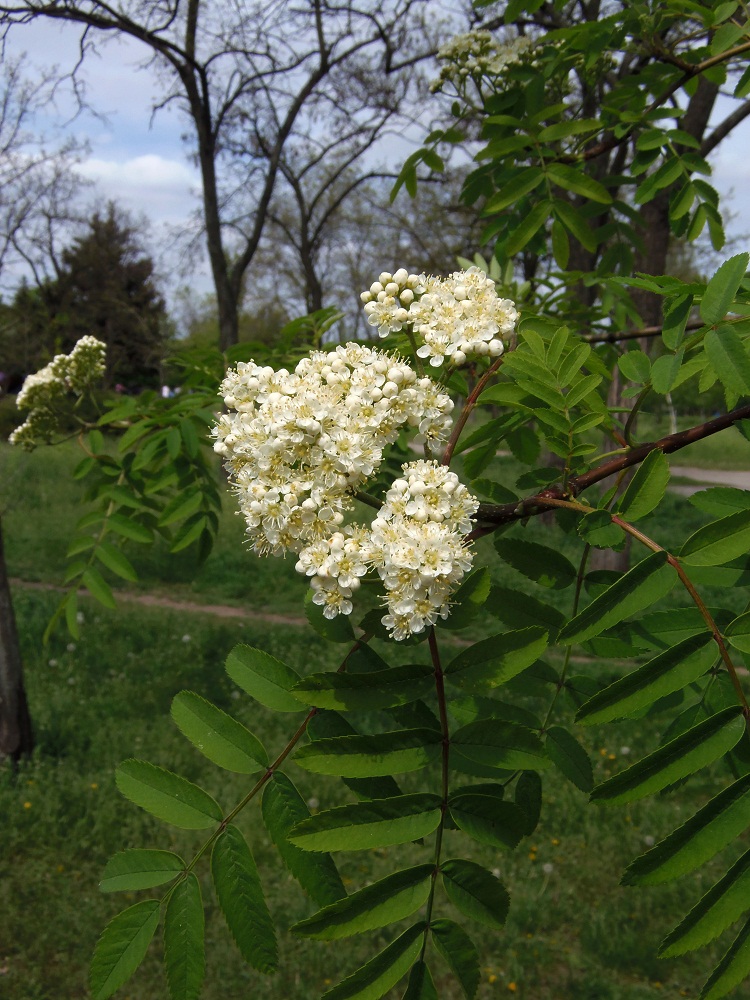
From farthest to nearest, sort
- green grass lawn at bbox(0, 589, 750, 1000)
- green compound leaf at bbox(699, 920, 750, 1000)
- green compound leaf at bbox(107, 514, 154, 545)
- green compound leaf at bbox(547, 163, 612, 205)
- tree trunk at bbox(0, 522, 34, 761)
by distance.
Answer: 1. tree trunk at bbox(0, 522, 34, 761)
2. green grass lawn at bbox(0, 589, 750, 1000)
3. green compound leaf at bbox(107, 514, 154, 545)
4. green compound leaf at bbox(547, 163, 612, 205)
5. green compound leaf at bbox(699, 920, 750, 1000)

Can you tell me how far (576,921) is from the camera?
393 cm

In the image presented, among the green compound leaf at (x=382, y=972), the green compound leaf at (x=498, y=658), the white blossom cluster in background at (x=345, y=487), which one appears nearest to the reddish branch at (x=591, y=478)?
the white blossom cluster in background at (x=345, y=487)

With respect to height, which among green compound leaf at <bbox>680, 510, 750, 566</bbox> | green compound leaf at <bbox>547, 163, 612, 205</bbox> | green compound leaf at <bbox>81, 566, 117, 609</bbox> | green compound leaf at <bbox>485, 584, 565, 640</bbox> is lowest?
green compound leaf at <bbox>81, 566, 117, 609</bbox>

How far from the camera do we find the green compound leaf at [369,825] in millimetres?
1149

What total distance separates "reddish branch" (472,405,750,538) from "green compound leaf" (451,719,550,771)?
0.35 metres

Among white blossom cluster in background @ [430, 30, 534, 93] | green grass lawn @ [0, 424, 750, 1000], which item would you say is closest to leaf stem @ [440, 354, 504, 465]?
white blossom cluster in background @ [430, 30, 534, 93]

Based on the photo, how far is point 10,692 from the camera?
5246 mm

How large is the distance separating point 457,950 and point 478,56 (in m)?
3.47

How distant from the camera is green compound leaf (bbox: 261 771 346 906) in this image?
124 cm

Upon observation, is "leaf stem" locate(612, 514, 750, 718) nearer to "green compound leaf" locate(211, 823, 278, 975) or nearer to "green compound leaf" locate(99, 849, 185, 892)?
"green compound leaf" locate(211, 823, 278, 975)

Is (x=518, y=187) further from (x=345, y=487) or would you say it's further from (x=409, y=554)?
(x=409, y=554)

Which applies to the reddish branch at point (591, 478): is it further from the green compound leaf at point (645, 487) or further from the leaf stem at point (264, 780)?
the leaf stem at point (264, 780)

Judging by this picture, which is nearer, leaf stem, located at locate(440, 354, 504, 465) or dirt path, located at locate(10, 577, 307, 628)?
leaf stem, located at locate(440, 354, 504, 465)

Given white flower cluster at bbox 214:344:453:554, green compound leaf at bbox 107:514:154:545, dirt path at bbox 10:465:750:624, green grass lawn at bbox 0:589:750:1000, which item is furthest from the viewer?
dirt path at bbox 10:465:750:624
